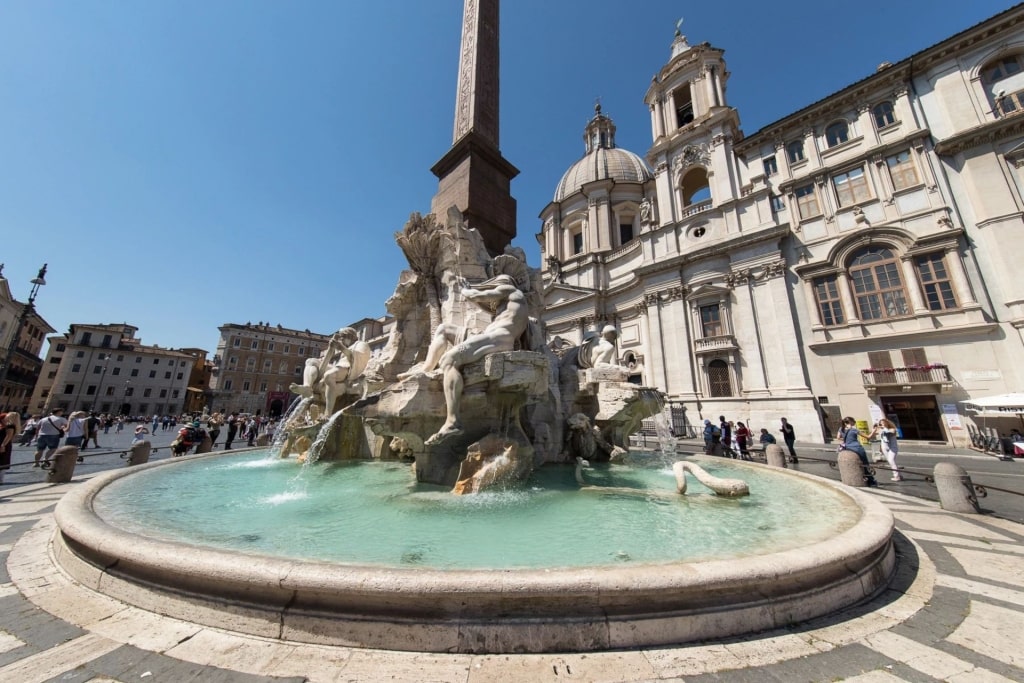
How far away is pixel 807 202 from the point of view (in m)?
20.7

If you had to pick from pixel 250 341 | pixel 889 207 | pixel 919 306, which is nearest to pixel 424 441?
pixel 919 306

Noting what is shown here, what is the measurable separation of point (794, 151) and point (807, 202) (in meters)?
3.78

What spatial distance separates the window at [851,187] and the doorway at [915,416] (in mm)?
9948

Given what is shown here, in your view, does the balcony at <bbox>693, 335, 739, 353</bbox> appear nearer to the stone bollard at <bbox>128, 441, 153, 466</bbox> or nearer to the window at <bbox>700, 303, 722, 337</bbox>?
the window at <bbox>700, 303, 722, 337</bbox>

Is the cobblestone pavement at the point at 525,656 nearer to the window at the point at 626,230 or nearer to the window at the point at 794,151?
the window at the point at 794,151

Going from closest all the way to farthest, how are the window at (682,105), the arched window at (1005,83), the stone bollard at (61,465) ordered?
the stone bollard at (61,465) → the arched window at (1005,83) → the window at (682,105)

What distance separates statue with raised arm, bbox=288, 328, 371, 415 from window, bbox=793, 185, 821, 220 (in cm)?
2367

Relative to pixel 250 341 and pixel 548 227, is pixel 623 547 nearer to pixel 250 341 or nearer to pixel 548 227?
pixel 548 227

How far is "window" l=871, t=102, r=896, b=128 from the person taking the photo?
19.6 metres

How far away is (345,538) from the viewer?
312 cm

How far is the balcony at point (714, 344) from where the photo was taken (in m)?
20.9

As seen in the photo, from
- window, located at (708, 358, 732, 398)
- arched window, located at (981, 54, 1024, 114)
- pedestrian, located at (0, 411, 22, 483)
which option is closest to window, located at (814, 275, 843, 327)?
window, located at (708, 358, 732, 398)

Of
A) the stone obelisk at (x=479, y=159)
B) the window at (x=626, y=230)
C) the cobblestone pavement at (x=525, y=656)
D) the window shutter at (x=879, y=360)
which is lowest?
the cobblestone pavement at (x=525, y=656)

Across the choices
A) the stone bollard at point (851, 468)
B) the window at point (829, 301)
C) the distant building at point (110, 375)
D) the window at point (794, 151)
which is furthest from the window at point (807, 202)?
the distant building at point (110, 375)
